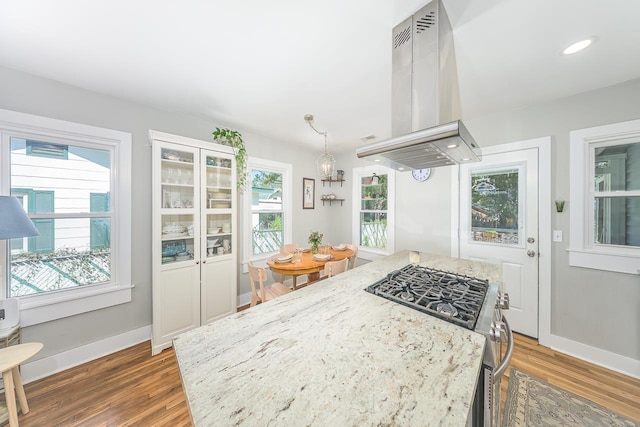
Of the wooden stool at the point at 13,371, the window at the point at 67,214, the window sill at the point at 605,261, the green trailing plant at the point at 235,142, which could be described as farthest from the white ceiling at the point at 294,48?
the wooden stool at the point at 13,371

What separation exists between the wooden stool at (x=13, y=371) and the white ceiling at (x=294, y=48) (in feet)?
Result: 6.75

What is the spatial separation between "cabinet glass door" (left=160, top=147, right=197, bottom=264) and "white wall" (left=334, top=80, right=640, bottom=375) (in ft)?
11.1

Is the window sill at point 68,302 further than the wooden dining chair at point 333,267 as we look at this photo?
No

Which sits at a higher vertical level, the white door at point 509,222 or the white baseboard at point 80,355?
the white door at point 509,222

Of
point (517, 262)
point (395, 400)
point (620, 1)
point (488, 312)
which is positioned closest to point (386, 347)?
point (395, 400)

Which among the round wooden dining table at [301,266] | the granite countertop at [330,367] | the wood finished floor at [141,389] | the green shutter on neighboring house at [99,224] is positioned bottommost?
the wood finished floor at [141,389]

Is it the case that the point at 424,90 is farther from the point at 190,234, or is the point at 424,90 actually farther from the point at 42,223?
the point at 42,223

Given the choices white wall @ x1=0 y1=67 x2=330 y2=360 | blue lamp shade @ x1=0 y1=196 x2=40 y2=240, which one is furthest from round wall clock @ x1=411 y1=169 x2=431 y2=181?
blue lamp shade @ x1=0 y1=196 x2=40 y2=240

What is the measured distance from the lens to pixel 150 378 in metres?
1.85

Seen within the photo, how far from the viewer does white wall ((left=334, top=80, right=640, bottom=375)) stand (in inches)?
74.5

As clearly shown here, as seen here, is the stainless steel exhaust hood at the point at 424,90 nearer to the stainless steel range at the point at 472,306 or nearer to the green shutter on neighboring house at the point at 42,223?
the stainless steel range at the point at 472,306

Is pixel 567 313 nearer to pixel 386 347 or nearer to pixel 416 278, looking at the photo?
pixel 416 278

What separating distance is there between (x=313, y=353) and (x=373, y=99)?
7.44ft

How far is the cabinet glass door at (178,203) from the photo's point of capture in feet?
7.60
